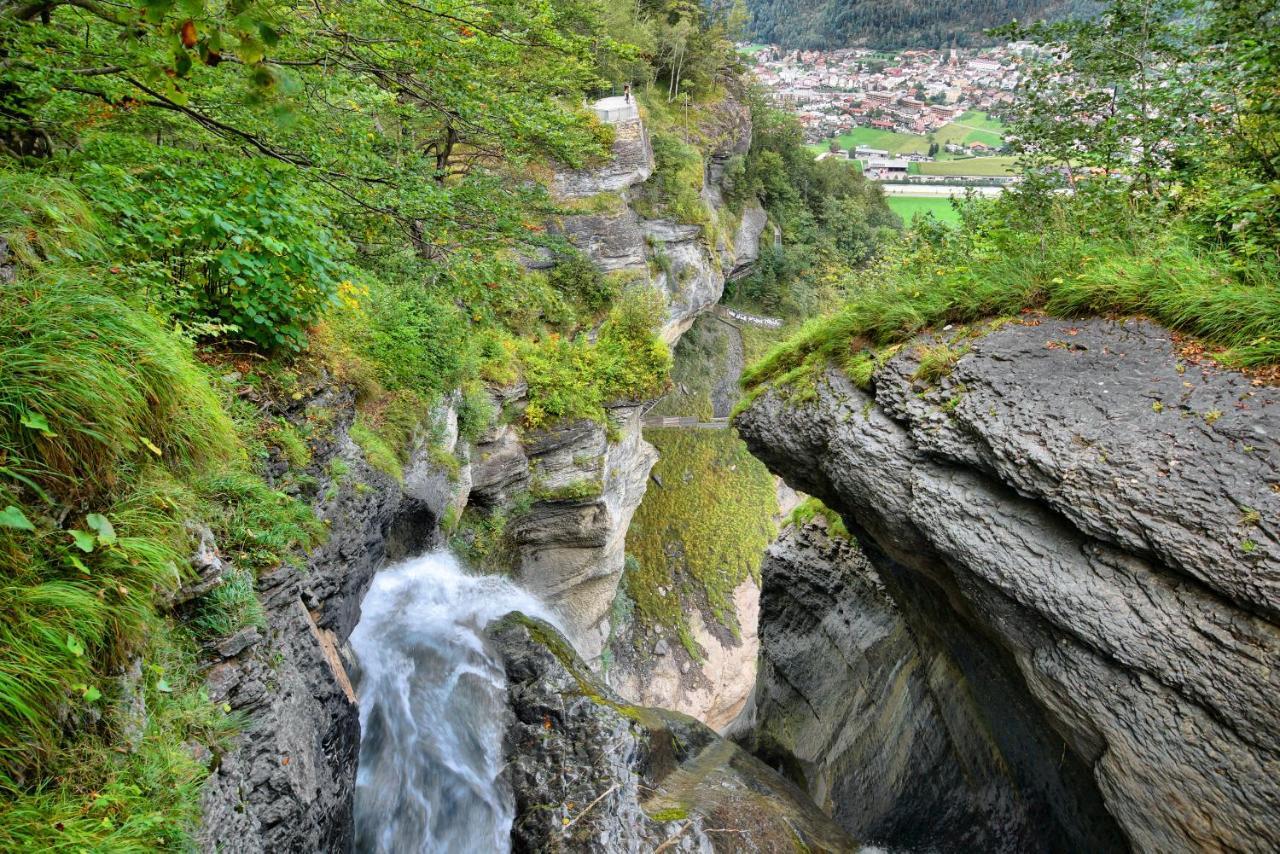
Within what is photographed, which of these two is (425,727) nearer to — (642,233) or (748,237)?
(642,233)

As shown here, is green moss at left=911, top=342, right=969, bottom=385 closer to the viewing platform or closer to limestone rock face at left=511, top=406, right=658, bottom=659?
limestone rock face at left=511, top=406, right=658, bottom=659

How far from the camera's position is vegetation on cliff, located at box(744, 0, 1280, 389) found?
408 cm

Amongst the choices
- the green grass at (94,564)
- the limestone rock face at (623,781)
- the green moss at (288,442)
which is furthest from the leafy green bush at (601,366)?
the green grass at (94,564)

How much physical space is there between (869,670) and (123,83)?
10.2 m

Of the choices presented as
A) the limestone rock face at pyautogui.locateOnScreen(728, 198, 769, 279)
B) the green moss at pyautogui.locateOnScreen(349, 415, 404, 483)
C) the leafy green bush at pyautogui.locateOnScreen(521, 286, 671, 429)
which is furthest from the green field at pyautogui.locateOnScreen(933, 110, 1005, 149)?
the green moss at pyautogui.locateOnScreen(349, 415, 404, 483)

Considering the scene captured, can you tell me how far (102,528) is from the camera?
256 cm

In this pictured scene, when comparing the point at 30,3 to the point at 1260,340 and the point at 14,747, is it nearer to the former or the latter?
the point at 14,747

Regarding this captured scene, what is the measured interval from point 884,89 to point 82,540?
76.9 meters

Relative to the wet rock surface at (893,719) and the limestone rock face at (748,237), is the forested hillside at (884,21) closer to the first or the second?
the limestone rock face at (748,237)

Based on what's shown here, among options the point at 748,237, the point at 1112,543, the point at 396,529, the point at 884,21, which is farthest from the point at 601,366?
the point at 884,21

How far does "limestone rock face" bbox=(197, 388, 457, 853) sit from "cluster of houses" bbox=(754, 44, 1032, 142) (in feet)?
165

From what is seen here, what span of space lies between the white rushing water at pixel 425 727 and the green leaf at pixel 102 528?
16.5 ft

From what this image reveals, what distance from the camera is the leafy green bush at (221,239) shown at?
4297mm

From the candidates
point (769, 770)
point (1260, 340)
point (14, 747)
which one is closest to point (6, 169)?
point (14, 747)
